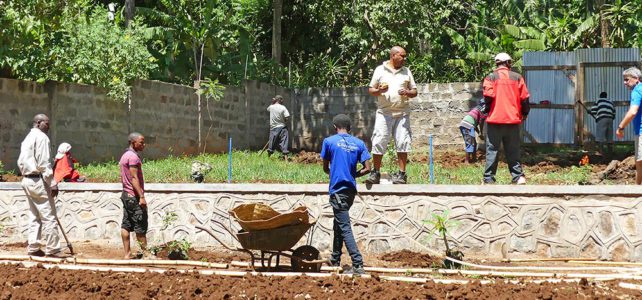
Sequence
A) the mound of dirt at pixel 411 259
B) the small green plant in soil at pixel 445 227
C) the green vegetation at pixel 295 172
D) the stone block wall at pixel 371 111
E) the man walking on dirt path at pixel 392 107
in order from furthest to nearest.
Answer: the stone block wall at pixel 371 111 < the green vegetation at pixel 295 172 < the man walking on dirt path at pixel 392 107 < the mound of dirt at pixel 411 259 < the small green plant in soil at pixel 445 227

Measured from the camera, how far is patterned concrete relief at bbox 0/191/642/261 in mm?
12625

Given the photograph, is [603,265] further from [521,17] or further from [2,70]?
[521,17]

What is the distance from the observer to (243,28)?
28703 millimetres

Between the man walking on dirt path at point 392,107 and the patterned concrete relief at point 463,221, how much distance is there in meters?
0.64

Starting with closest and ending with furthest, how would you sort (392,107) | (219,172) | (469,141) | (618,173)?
(392,107), (618,173), (219,172), (469,141)

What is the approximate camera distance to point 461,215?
517 inches

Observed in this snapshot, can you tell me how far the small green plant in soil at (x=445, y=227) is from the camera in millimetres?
11871

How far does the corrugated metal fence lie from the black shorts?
10901mm

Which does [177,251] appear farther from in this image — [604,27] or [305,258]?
[604,27]

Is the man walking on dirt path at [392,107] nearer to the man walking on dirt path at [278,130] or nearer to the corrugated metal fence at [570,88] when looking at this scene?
the corrugated metal fence at [570,88]

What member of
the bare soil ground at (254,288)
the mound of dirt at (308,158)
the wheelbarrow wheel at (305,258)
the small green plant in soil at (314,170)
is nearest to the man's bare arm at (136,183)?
the bare soil ground at (254,288)

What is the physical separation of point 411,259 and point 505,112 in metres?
2.29

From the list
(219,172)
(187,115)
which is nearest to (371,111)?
(187,115)

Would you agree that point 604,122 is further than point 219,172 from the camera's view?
Yes
